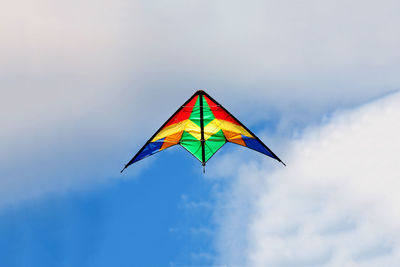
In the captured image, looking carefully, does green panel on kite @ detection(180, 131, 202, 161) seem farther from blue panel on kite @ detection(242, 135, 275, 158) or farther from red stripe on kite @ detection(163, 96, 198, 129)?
blue panel on kite @ detection(242, 135, 275, 158)

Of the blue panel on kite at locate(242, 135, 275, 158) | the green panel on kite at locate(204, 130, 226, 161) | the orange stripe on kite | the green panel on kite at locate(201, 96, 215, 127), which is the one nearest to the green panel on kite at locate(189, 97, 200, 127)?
the green panel on kite at locate(201, 96, 215, 127)

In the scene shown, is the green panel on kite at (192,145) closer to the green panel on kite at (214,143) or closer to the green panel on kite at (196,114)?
the green panel on kite at (214,143)

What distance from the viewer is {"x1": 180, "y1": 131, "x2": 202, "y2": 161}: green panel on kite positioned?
2200 centimetres

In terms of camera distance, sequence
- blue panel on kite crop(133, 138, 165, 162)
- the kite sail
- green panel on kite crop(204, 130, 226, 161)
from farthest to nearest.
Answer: green panel on kite crop(204, 130, 226, 161) < blue panel on kite crop(133, 138, 165, 162) < the kite sail

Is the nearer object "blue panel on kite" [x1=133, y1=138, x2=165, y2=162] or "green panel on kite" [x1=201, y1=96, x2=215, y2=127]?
"green panel on kite" [x1=201, y1=96, x2=215, y2=127]

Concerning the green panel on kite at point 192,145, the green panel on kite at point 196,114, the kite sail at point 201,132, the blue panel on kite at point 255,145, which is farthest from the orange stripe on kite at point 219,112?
the green panel on kite at point 192,145

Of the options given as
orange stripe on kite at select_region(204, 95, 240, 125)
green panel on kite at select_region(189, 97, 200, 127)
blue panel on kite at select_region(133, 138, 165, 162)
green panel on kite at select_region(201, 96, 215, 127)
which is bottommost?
blue panel on kite at select_region(133, 138, 165, 162)

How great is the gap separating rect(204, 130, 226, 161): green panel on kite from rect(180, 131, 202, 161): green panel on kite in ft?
1.17

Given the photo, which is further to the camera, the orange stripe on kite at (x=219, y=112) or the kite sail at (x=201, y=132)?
the kite sail at (x=201, y=132)

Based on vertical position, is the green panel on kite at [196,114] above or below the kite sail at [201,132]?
Result: above

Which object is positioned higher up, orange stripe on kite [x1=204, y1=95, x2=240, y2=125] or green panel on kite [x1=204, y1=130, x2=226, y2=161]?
orange stripe on kite [x1=204, y1=95, x2=240, y2=125]

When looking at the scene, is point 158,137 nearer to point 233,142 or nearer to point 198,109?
point 198,109

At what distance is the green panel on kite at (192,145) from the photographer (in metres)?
22.0

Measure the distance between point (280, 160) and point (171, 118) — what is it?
207 inches
